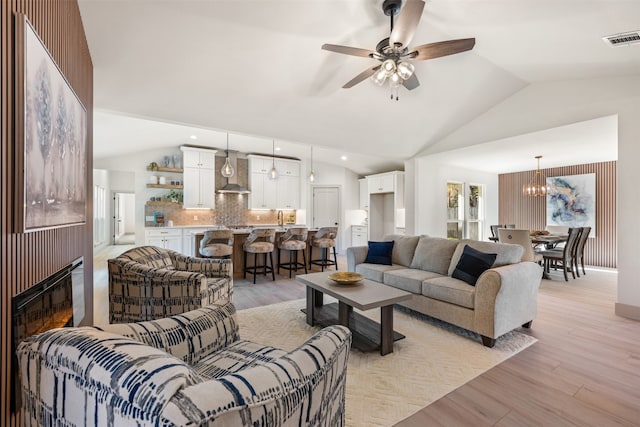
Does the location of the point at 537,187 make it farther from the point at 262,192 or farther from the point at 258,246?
the point at 262,192

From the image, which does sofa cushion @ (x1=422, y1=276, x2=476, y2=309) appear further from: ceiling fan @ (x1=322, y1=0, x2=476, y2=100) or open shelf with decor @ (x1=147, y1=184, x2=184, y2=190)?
open shelf with decor @ (x1=147, y1=184, x2=184, y2=190)

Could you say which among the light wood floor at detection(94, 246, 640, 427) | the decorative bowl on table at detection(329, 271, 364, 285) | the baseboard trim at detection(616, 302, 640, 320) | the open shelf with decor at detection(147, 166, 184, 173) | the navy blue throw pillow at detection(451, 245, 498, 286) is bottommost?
the light wood floor at detection(94, 246, 640, 427)

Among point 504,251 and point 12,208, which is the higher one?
point 12,208

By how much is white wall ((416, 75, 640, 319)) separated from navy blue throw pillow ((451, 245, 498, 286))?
Answer: 6.27ft

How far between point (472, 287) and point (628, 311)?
2172 mm

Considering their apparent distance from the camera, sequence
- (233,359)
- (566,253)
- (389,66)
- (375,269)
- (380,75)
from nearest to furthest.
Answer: (233,359)
(389,66)
(380,75)
(375,269)
(566,253)

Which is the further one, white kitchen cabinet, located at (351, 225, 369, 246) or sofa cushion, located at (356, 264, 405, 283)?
white kitchen cabinet, located at (351, 225, 369, 246)

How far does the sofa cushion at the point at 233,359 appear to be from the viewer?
1298 millimetres

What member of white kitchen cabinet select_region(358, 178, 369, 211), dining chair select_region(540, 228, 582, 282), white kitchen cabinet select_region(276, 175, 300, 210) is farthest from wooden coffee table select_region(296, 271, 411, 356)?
white kitchen cabinet select_region(358, 178, 369, 211)

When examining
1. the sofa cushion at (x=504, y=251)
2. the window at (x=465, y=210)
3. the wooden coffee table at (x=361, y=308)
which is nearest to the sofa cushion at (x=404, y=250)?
the sofa cushion at (x=504, y=251)

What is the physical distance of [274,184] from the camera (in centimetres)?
771

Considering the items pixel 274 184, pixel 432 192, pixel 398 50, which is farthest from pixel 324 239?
pixel 398 50

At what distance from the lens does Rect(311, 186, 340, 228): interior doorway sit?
855 cm

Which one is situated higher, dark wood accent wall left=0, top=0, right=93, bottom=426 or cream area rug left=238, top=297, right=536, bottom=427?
dark wood accent wall left=0, top=0, right=93, bottom=426
